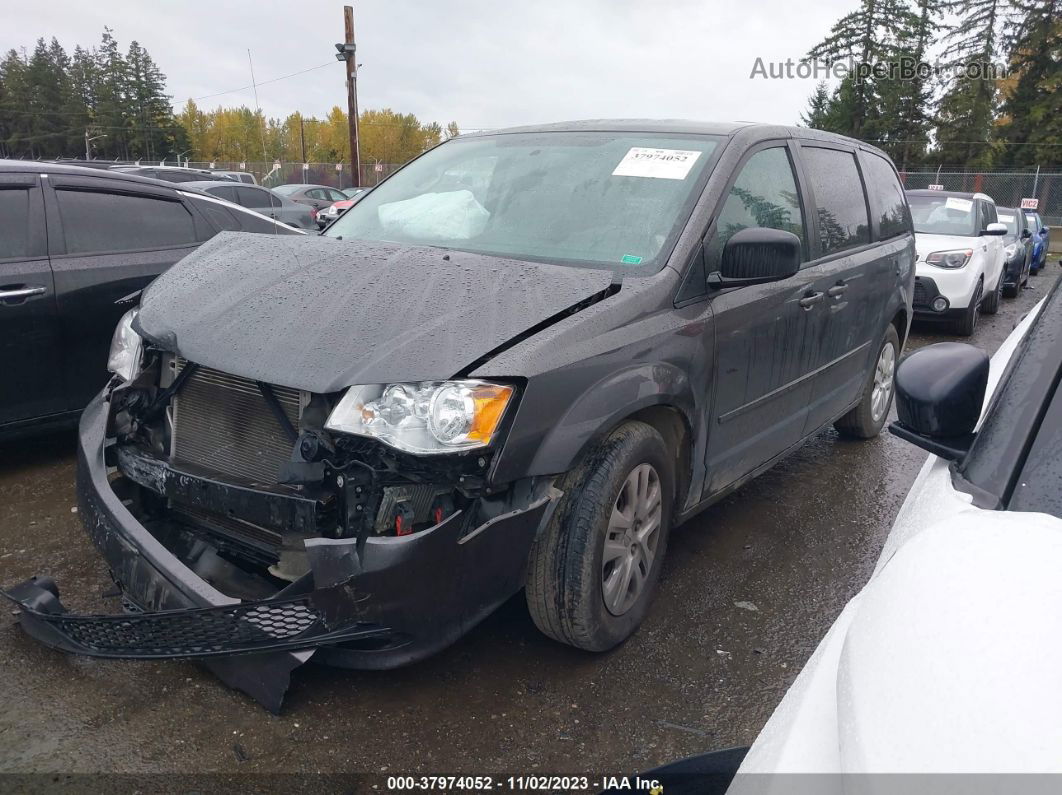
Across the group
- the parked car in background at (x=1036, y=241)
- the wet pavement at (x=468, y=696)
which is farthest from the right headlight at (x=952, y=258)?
the parked car in background at (x=1036, y=241)

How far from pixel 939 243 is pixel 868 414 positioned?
5.59 meters

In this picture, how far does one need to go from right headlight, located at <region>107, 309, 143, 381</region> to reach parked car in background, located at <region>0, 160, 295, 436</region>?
1.40 metres

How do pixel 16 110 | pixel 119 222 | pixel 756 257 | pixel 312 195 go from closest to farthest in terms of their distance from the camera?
pixel 756 257 < pixel 119 222 < pixel 312 195 < pixel 16 110

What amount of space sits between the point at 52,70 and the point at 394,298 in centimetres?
10124

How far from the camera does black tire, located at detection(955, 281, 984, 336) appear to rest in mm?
9680

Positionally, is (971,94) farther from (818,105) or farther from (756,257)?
(756,257)

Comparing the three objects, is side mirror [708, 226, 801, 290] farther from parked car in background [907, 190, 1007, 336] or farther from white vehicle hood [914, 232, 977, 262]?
white vehicle hood [914, 232, 977, 262]

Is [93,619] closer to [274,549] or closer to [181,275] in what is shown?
[274,549]

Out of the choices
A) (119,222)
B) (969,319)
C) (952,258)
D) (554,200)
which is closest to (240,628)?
(554,200)

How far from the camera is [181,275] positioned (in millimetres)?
3150

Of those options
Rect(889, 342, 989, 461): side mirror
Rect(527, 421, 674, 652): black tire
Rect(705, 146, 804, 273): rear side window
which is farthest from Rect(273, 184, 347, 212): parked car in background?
Rect(889, 342, 989, 461): side mirror

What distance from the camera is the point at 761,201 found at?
141 inches

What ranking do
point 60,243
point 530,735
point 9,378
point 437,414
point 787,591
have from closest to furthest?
point 437,414 < point 530,735 < point 787,591 < point 9,378 < point 60,243

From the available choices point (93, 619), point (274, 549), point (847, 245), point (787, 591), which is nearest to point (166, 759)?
point (93, 619)
